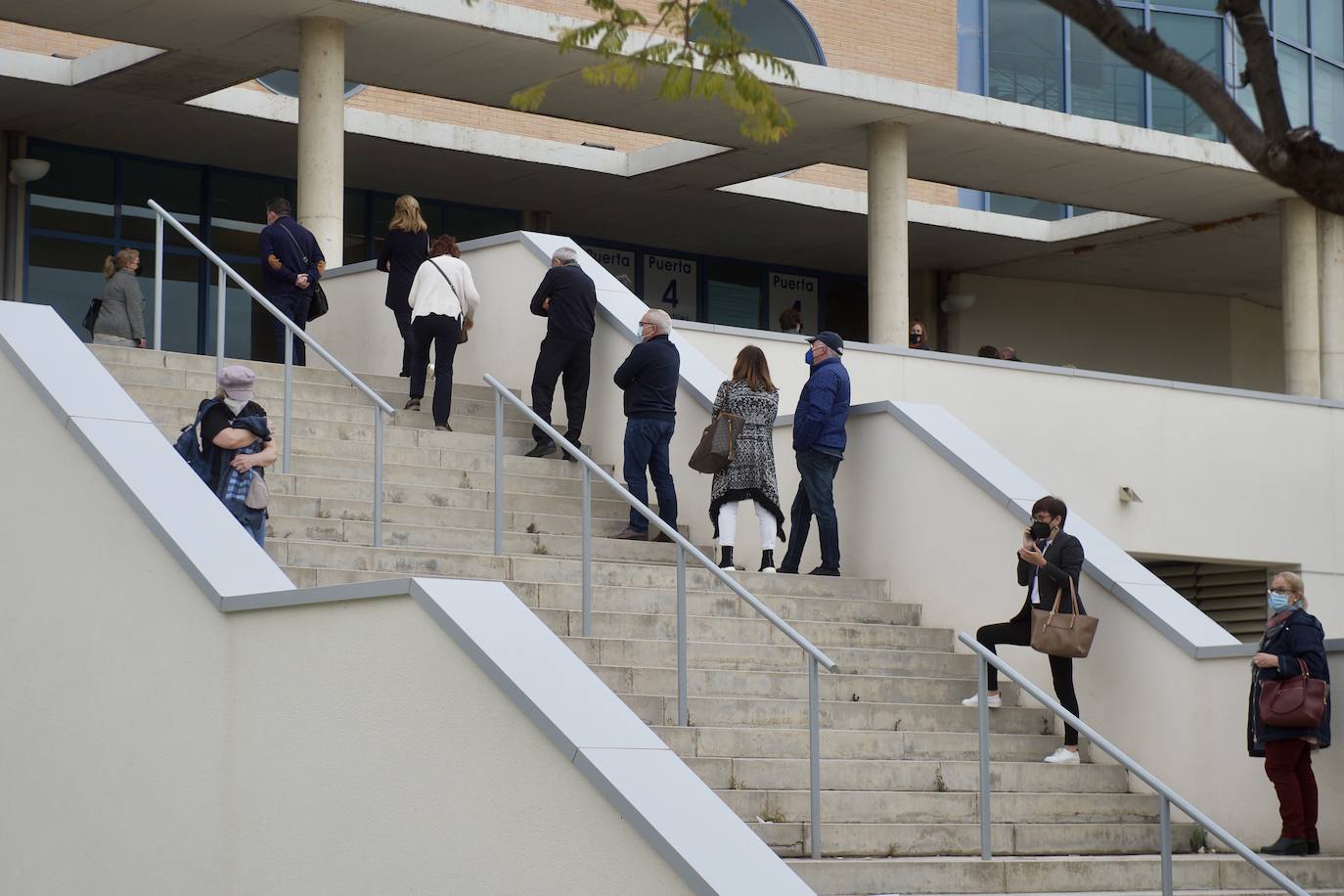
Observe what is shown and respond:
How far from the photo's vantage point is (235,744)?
753cm

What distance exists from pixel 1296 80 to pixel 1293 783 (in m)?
18.7

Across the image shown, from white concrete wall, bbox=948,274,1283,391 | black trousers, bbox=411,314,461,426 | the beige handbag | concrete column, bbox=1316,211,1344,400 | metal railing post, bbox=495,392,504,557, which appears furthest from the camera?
white concrete wall, bbox=948,274,1283,391

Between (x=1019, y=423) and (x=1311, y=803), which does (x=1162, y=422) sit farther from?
(x=1311, y=803)

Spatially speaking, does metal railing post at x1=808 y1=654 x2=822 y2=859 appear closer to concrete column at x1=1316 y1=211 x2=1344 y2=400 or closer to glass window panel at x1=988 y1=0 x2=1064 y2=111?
concrete column at x1=1316 y1=211 x2=1344 y2=400

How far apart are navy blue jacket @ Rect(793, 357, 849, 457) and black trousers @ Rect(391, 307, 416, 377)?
3301mm

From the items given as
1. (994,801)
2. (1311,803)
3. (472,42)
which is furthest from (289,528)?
(472,42)

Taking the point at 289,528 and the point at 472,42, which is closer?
the point at 289,528

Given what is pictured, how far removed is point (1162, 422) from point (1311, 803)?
26.9 ft

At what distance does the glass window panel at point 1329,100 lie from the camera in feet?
87.5

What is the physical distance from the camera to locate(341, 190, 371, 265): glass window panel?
24.5m

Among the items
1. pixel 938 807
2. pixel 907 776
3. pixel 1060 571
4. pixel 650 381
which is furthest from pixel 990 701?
pixel 650 381

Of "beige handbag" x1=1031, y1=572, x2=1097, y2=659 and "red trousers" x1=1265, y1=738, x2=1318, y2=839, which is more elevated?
"beige handbag" x1=1031, y1=572, x2=1097, y2=659

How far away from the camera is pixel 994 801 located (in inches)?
362

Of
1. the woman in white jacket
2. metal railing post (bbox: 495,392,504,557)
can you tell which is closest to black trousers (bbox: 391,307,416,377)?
the woman in white jacket
